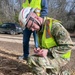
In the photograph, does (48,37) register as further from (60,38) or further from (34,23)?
(34,23)

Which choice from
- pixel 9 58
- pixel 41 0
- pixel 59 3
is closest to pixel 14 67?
pixel 9 58

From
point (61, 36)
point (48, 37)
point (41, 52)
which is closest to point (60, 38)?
point (61, 36)

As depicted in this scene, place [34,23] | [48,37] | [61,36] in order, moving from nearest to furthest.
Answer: [34,23] → [61,36] → [48,37]

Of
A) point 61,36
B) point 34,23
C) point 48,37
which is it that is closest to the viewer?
point 34,23

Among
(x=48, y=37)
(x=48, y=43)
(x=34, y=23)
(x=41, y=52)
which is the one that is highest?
(x=34, y=23)

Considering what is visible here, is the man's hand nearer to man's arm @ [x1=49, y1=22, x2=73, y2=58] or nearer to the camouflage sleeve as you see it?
man's arm @ [x1=49, y1=22, x2=73, y2=58]

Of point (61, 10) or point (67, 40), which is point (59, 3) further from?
point (67, 40)

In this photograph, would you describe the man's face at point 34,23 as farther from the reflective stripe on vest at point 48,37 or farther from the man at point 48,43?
the reflective stripe on vest at point 48,37

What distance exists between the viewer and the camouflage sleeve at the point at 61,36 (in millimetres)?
4458

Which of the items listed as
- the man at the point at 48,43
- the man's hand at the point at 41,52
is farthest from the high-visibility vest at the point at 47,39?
the man's hand at the point at 41,52

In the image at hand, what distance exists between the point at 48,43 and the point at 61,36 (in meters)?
0.30

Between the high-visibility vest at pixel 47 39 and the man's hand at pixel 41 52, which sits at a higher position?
the high-visibility vest at pixel 47 39

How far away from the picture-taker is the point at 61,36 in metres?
4.46

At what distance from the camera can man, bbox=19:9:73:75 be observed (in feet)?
14.4
